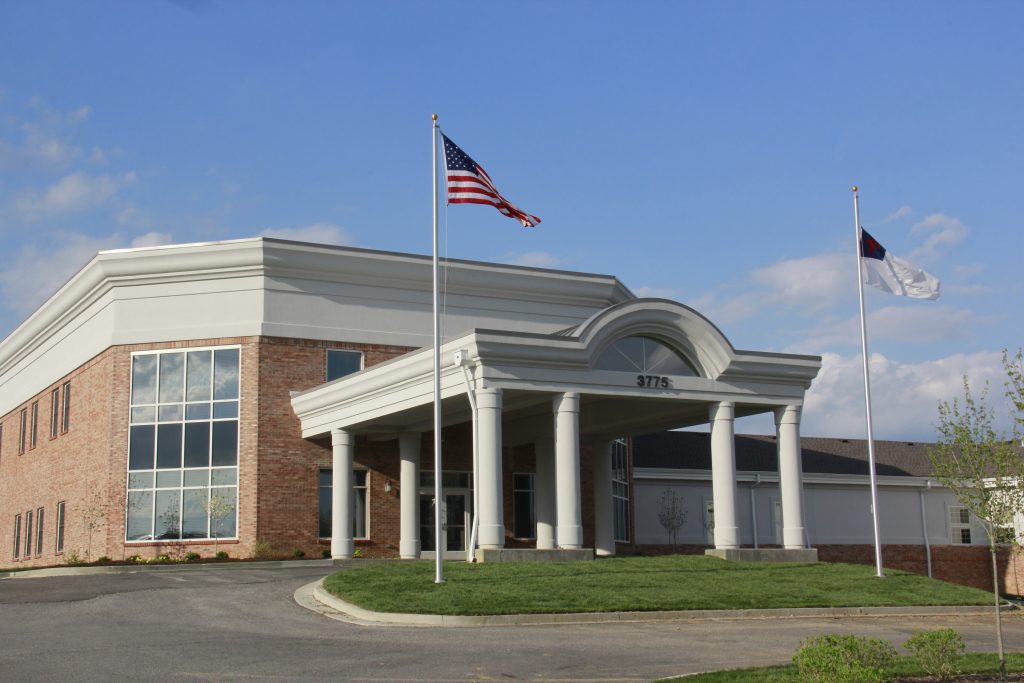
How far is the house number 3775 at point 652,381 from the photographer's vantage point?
29438 millimetres

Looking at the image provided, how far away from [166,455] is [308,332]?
5461 millimetres

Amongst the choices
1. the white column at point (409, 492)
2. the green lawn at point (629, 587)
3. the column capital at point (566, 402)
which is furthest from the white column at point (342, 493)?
the column capital at point (566, 402)

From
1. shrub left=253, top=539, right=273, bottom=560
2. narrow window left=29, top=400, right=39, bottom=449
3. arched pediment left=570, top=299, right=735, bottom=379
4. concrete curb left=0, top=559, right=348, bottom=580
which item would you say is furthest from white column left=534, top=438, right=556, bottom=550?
narrow window left=29, top=400, right=39, bottom=449

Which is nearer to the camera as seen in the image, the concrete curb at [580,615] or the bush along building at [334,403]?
the concrete curb at [580,615]

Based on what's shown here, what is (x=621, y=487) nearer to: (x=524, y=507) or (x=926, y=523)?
(x=524, y=507)

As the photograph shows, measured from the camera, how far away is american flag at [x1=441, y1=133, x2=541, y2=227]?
85.1 ft

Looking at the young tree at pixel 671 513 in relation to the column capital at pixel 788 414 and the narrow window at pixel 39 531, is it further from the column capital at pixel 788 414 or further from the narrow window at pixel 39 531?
the narrow window at pixel 39 531

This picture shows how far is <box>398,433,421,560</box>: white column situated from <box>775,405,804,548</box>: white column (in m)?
10.3

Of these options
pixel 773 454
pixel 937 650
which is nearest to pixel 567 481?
pixel 937 650

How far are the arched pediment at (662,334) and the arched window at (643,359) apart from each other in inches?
1.0

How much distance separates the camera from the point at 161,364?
1419 inches

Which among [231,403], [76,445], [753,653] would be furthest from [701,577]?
[76,445]

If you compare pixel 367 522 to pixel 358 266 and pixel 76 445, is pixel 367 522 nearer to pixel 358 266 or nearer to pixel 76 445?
pixel 358 266

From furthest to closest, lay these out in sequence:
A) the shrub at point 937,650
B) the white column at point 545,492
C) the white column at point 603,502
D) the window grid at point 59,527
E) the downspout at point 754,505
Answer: the downspout at point 754,505
the window grid at point 59,527
the white column at point 603,502
the white column at point 545,492
the shrub at point 937,650
